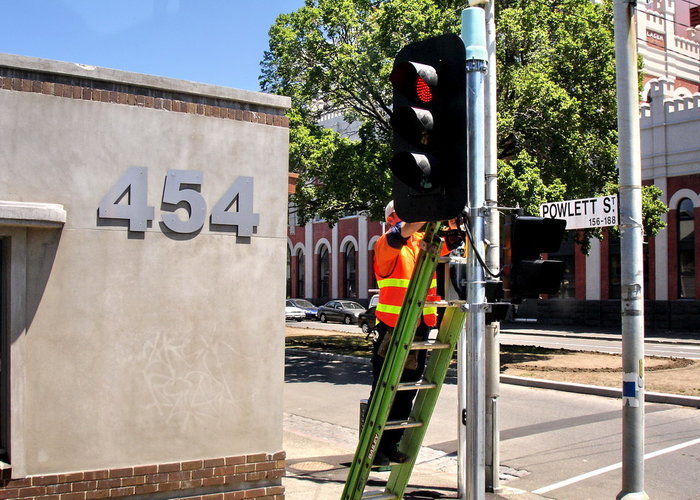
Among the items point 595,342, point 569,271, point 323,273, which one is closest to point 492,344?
point 595,342

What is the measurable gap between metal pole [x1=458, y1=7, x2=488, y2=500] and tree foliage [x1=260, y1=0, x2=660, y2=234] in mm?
12355

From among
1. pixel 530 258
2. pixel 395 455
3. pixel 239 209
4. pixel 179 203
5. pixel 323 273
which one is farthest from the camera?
pixel 323 273

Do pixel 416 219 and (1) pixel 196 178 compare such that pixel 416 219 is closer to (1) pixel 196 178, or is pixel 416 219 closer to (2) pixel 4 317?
(1) pixel 196 178

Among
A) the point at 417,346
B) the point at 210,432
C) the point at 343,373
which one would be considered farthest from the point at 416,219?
the point at 343,373

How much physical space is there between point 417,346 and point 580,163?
1476cm

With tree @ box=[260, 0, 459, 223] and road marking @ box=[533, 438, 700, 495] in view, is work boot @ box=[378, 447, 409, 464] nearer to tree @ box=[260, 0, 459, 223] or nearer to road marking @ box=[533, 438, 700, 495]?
road marking @ box=[533, 438, 700, 495]

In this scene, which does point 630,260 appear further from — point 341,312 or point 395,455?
point 341,312

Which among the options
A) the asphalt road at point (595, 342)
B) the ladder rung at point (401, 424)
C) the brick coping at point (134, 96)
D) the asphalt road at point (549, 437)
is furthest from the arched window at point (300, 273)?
the ladder rung at point (401, 424)

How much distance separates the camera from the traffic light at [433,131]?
4137mm

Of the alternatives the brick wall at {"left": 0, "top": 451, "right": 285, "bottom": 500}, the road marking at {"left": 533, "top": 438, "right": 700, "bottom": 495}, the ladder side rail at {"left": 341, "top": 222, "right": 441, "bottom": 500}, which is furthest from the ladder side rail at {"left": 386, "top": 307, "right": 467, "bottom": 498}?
the road marking at {"left": 533, "top": 438, "right": 700, "bottom": 495}

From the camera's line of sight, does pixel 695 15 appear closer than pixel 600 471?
No

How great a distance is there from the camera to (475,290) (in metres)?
4.07

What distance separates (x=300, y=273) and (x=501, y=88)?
125 ft

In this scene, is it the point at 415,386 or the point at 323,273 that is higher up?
the point at 323,273
